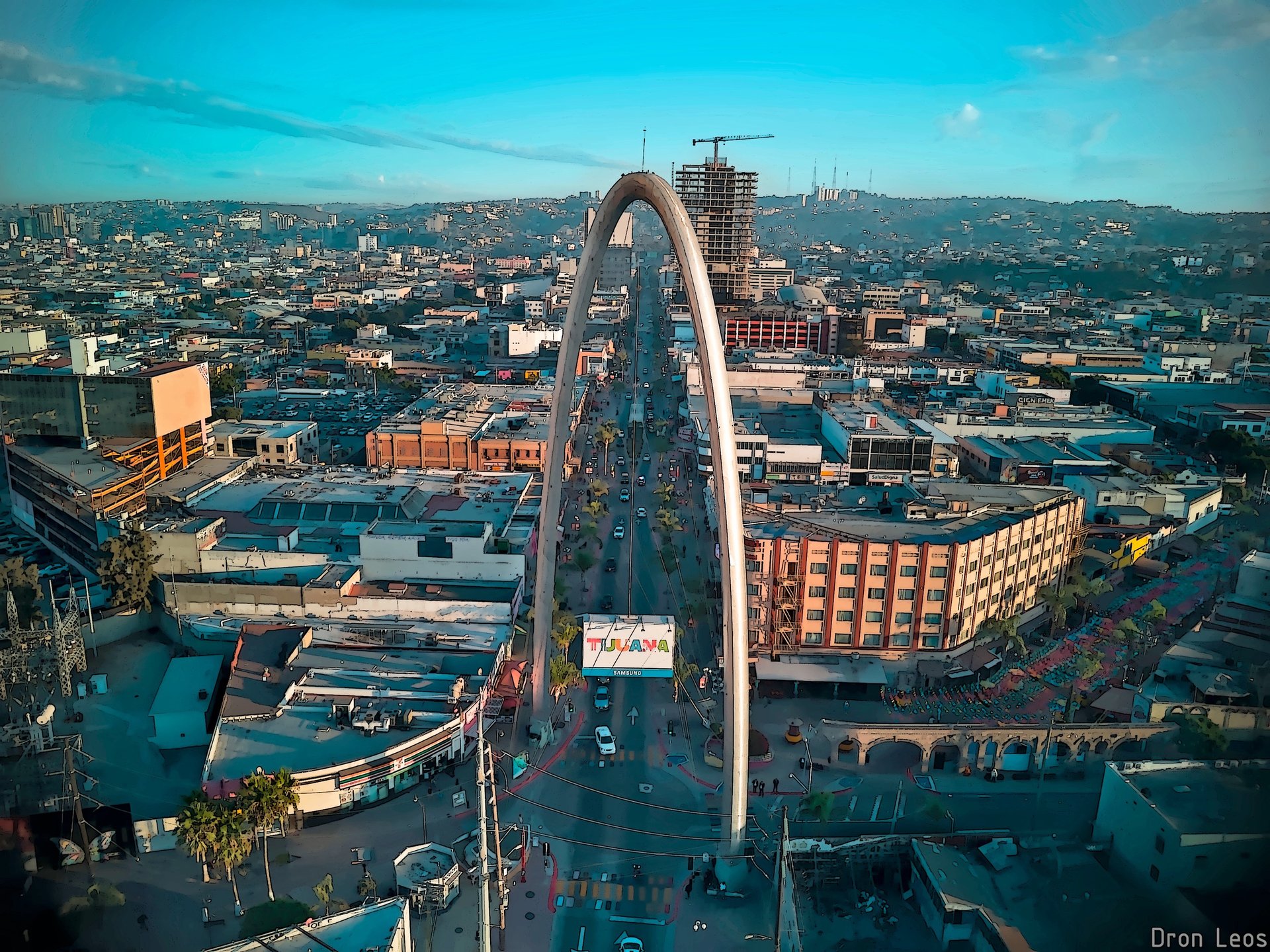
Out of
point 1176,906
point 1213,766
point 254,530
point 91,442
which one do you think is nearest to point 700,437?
point 254,530

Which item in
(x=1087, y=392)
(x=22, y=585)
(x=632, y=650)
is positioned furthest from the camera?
(x=1087, y=392)

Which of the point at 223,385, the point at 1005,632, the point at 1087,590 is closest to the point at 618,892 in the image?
the point at 1005,632

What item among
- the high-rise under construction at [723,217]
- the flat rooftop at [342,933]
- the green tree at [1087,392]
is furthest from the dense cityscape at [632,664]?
the high-rise under construction at [723,217]

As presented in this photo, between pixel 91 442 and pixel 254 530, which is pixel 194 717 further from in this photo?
pixel 91 442

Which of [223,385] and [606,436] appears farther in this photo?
[223,385]

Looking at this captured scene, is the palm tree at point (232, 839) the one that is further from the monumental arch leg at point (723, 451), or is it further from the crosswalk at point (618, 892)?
the monumental arch leg at point (723, 451)

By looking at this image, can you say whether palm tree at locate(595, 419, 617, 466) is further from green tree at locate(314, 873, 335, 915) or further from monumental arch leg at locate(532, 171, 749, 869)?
green tree at locate(314, 873, 335, 915)

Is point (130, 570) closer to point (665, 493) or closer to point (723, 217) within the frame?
point (665, 493)
